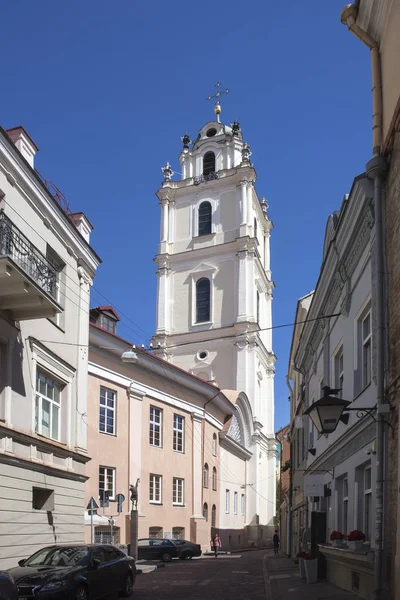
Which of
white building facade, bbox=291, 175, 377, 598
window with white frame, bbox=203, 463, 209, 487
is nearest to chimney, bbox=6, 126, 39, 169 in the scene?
white building facade, bbox=291, 175, 377, 598

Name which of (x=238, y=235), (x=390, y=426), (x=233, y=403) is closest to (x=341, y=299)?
(x=390, y=426)

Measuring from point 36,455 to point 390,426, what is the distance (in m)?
10.2

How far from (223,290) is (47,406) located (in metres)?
42.3

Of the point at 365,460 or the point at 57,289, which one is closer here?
the point at 365,460

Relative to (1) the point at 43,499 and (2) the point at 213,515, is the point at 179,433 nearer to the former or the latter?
(2) the point at 213,515

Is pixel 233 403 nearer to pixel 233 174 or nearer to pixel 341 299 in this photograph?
pixel 233 174

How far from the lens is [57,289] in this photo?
2023cm

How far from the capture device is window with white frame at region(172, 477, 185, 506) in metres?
36.7

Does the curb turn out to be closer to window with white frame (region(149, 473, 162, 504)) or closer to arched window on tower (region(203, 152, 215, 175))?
window with white frame (region(149, 473, 162, 504))

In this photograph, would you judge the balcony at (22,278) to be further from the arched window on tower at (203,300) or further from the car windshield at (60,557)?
the arched window on tower at (203,300)

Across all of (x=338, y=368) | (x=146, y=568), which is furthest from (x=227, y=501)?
(x=338, y=368)

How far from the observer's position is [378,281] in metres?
11.9

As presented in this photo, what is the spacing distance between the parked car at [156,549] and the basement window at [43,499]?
12.7m

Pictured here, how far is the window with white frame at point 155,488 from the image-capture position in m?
34.1
